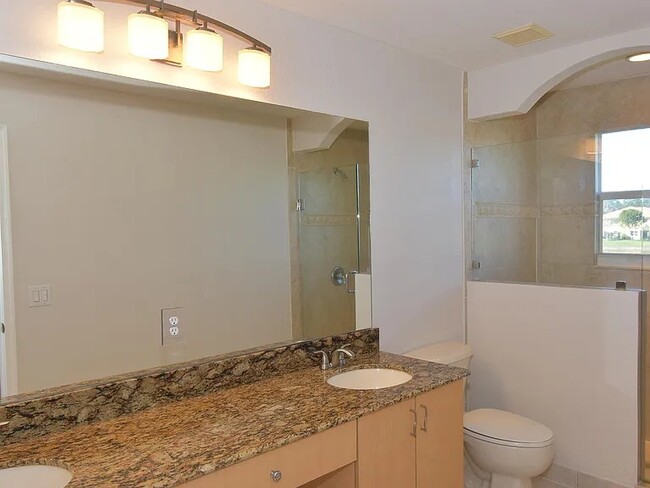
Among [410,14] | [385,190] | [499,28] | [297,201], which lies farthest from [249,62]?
[499,28]

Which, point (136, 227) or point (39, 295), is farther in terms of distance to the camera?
point (136, 227)

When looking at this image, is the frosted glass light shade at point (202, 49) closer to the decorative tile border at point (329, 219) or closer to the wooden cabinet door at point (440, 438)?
the decorative tile border at point (329, 219)

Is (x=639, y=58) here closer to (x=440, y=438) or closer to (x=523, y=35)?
(x=523, y=35)

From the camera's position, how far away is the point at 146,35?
166 cm

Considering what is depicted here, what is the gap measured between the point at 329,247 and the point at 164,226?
798mm

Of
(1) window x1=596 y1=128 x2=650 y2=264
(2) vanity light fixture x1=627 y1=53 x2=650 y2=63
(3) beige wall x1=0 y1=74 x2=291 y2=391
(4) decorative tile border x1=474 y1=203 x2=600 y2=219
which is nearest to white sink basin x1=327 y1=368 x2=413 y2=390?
(3) beige wall x1=0 y1=74 x2=291 y2=391

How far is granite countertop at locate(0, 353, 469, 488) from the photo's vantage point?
51.1 inches

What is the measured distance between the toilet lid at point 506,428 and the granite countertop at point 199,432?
22.7 inches

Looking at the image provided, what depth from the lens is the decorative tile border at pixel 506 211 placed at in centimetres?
316

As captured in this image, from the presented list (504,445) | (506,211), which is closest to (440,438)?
(504,445)

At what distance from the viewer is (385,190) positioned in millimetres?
2609

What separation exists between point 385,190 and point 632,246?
141cm

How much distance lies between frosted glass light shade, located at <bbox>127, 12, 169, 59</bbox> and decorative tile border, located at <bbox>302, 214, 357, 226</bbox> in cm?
93

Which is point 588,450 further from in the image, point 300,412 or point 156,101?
point 156,101
